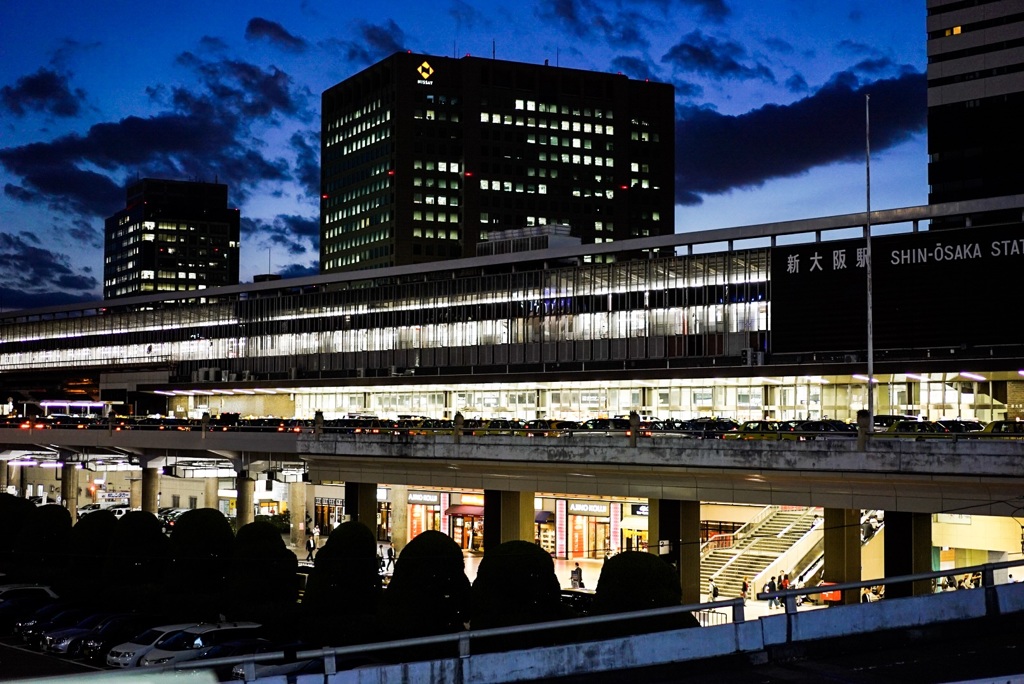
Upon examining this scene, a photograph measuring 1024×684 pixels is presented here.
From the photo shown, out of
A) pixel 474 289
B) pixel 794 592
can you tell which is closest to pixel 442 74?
pixel 474 289

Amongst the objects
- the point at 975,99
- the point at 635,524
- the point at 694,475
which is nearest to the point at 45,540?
the point at 694,475

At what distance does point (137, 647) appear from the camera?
3322 centimetres

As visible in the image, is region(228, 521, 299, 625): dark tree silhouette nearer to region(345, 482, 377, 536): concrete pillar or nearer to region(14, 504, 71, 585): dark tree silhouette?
region(14, 504, 71, 585): dark tree silhouette

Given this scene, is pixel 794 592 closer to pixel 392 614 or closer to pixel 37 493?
pixel 392 614

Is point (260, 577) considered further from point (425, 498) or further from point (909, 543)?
point (425, 498)

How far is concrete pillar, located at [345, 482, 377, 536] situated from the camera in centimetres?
5412

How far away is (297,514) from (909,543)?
150ft

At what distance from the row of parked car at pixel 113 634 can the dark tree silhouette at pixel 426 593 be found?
9.88 ft

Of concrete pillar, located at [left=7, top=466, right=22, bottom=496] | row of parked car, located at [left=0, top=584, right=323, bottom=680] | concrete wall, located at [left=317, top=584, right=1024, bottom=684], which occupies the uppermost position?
concrete wall, located at [left=317, top=584, right=1024, bottom=684]

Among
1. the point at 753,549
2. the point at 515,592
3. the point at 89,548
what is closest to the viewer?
the point at 515,592

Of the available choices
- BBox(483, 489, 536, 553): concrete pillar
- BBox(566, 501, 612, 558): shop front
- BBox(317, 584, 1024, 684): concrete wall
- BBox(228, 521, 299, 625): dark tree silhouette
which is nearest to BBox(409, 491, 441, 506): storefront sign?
BBox(566, 501, 612, 558): shop front

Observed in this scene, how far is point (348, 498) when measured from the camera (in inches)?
2137

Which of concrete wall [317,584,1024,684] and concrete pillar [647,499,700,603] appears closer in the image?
concrete wall [317,584,1024,684]

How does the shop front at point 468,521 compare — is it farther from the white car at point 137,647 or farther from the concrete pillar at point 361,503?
the white car at point 137,647
